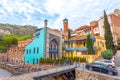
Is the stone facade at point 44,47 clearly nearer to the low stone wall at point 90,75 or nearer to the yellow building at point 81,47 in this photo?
the yellow building at point 81,47

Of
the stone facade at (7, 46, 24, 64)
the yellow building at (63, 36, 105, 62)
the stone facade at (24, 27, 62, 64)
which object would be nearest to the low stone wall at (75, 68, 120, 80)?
the yellow building at (63, 36, 105, 62)

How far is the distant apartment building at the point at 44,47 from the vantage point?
39.2 metres

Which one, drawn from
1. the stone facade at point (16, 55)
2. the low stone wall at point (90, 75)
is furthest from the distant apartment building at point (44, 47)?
the low stone wall at point (90, 75)

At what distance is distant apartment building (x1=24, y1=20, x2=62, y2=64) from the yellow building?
2602mm

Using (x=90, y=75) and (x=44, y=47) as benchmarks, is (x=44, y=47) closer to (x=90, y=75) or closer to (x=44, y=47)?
(x=44, y=47)

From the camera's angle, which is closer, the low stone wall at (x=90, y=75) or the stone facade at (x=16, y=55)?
the low stone wall at (x=90, y=75)

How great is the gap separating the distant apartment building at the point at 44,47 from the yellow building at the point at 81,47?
2602 millimetres

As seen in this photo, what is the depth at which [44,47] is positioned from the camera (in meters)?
39.0

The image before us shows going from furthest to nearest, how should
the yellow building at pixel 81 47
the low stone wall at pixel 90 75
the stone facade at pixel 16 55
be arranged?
the stone facade at pixel 16 55
the yellow building at pixel 81 47
the low stone wall at pixel 90 75

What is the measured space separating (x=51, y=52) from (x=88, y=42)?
11.3m

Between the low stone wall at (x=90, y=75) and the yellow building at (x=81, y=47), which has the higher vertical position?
the yellow building at (x=81, y=47)

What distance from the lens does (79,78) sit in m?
23.0

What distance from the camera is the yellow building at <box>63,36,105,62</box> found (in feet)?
120

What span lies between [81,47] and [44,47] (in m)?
9.93
